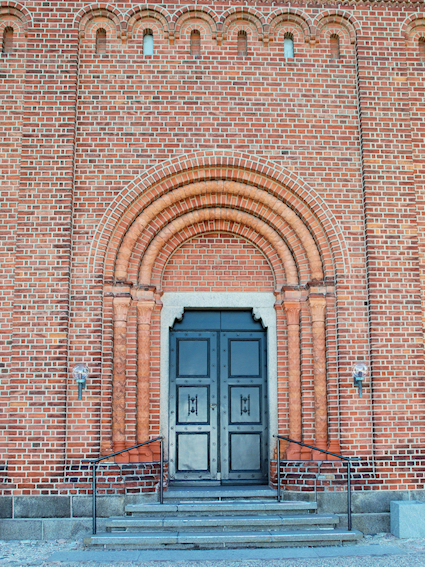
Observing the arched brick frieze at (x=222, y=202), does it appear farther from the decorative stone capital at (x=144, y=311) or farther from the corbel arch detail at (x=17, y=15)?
the corbel arch detail at (x=17, y=15)

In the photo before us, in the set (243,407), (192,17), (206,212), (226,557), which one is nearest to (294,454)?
(243,407)

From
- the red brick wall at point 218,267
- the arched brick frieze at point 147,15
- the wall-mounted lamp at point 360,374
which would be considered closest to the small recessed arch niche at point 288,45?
the arched brick frieze at point 147,15

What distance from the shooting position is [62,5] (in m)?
8.10

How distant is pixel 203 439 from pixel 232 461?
495mm

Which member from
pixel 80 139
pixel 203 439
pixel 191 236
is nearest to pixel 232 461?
pixel 203 439

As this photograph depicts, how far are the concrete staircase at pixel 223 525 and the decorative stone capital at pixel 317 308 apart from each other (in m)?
2.32

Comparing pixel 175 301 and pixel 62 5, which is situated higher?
pixel 62 5

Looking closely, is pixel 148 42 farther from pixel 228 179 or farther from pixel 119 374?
pixel 119 374

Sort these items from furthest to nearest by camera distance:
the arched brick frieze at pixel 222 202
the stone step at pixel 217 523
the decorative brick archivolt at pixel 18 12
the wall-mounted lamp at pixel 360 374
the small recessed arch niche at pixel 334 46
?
the small recessed arch niche at pixel 334 46
the decorative brick archivolt at pixel 18 12
the arched brick frieze at pixel 222 202
the wall-mounted lamp at pixel 360 374
the stone step at pixel 217 523

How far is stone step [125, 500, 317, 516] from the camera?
Result: 273 inches

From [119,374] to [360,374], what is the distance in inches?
121

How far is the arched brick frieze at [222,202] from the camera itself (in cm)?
785

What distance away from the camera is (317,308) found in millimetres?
7836

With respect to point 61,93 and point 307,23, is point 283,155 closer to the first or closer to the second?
point 307,23
